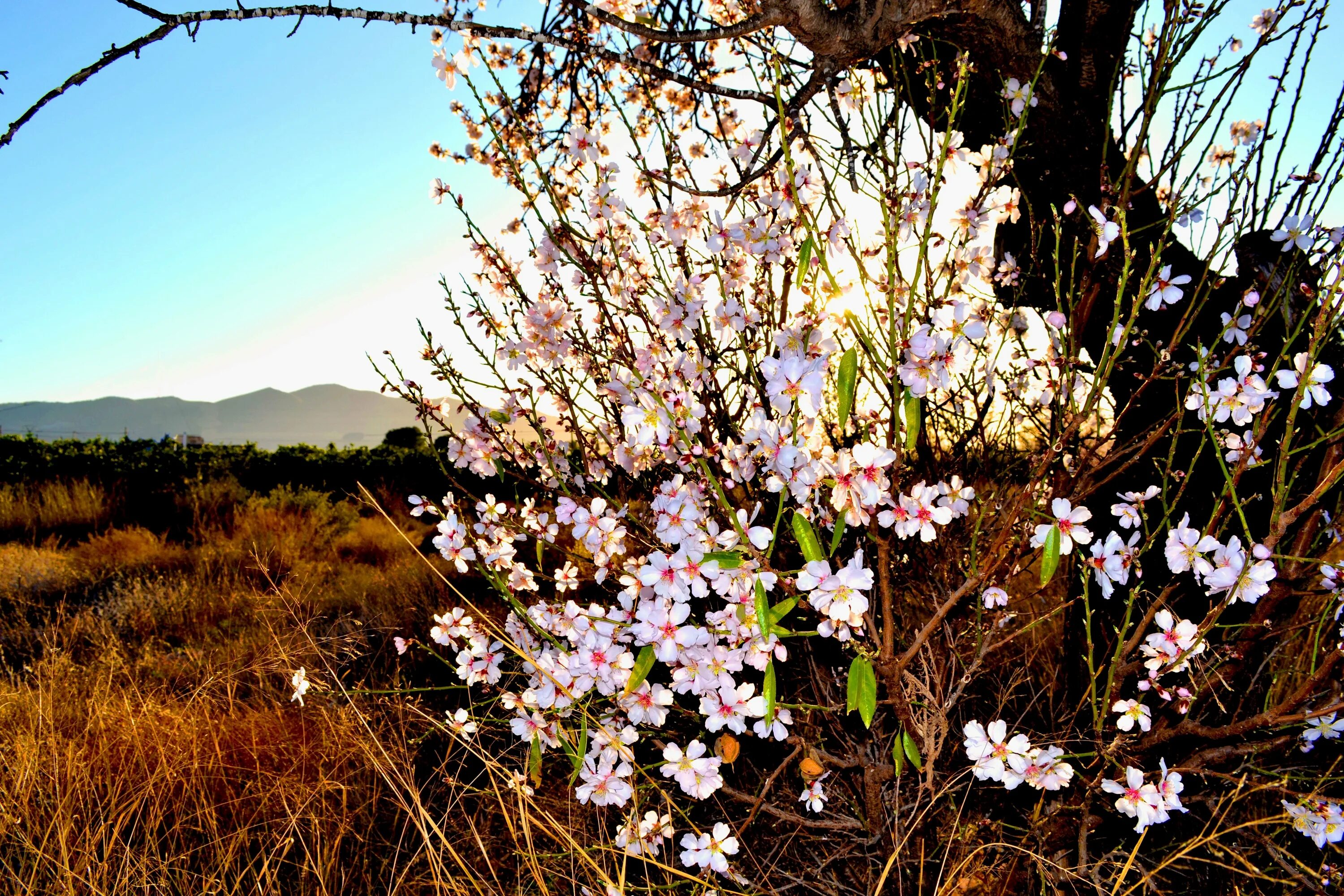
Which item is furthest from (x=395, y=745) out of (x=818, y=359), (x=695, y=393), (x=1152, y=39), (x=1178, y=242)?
(x=1152, y=39)

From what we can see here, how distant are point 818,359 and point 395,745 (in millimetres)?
2275

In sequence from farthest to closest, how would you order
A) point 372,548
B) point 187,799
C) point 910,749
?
point 372,548 → point 187,799 → point 910,749

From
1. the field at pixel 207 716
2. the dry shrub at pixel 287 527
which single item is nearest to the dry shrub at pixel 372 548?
the field at pixel 207 716

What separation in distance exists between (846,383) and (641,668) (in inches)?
27.4

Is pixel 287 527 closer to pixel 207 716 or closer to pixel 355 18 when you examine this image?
pixel 207 716

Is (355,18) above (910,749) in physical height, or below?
above

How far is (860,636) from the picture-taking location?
6.02ft

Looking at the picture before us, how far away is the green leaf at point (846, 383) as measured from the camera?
1.30m

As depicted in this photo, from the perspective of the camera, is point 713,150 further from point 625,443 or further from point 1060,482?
point 1060,482

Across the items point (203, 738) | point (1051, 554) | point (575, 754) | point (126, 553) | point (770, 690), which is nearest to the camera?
point (1051, 554)

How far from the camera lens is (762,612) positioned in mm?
1374

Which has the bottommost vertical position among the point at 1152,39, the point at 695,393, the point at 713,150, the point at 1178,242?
the point at 695,393

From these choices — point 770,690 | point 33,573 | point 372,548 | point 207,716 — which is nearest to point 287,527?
point 372,548

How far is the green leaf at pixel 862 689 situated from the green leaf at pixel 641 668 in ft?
1.25
